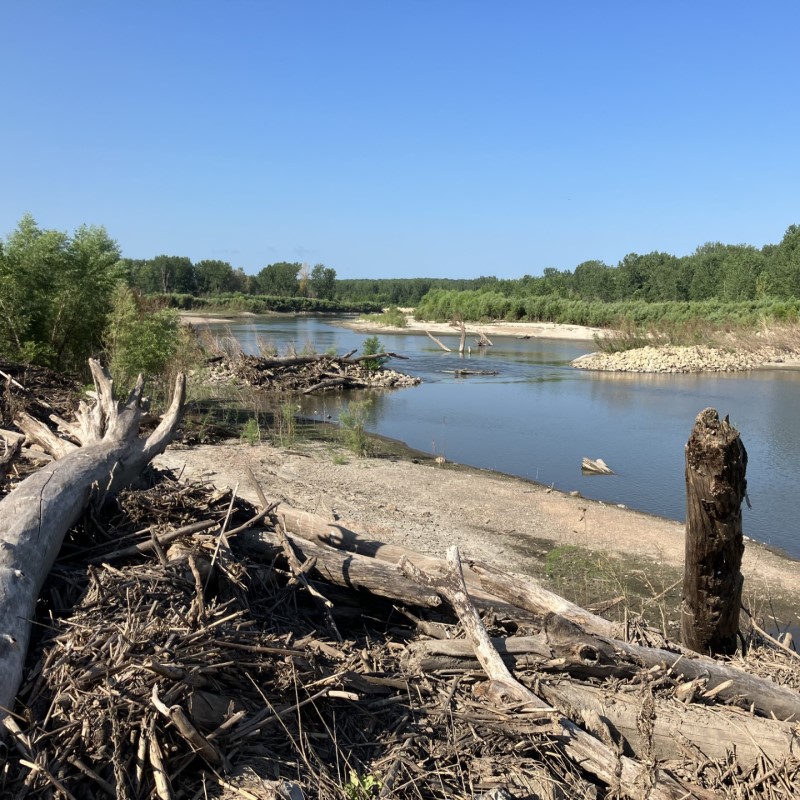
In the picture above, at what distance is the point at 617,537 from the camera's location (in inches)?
426

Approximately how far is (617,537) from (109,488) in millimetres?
7786

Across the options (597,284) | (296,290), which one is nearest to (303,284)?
(296,290)

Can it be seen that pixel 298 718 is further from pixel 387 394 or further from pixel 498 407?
pixel 387 394

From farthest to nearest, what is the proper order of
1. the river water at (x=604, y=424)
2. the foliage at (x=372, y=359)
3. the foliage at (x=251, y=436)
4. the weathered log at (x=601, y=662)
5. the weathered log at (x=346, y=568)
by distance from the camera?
1. the foliage at (x=372, y=359)
2. the foliage at (x=251, y=436)
3. the river water at (x=604, y=424)
4. the weathered log at (x=346, y=568)
5. the weathered log at (x=601, y=662)

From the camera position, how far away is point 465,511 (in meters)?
11.9

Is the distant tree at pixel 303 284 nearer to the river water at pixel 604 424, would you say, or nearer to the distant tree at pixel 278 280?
the distant tree at pixel 278 280

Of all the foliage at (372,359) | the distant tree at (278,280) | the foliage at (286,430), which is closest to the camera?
the foliage at (286,430)

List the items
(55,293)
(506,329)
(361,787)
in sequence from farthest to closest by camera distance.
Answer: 1. (506,329)
2. (55,293)
3. (361,787)

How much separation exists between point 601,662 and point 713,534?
128 cm

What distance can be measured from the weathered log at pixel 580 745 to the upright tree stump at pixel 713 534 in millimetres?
1473

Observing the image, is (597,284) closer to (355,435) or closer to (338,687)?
(355,435)

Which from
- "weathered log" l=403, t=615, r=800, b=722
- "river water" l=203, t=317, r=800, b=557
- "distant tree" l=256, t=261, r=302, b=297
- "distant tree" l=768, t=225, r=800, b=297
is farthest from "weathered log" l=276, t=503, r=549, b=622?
"distant tree" l=256, t=261, r=302, b=297

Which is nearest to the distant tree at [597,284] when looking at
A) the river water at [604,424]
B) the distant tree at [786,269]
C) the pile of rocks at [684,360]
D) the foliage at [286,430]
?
the distant tree at [786,269]

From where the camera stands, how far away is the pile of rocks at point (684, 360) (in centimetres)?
3976
